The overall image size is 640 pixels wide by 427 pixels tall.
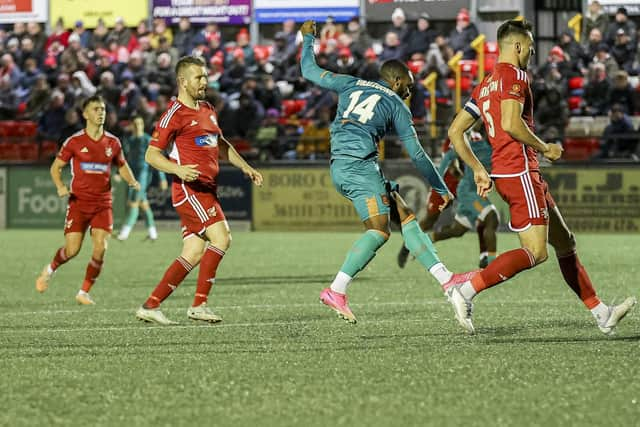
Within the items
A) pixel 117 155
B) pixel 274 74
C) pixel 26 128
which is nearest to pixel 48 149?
pixel 26 128

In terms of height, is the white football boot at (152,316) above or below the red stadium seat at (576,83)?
below

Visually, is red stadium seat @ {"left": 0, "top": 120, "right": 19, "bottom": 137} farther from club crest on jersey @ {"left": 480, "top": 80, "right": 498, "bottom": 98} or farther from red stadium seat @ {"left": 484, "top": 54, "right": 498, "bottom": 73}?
club crest on jersey @ {"left": 480, "top": 80, "right": 498, "bottom": 98}

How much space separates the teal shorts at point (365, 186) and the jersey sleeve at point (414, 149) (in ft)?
1.10

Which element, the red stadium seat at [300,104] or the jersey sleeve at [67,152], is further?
the red stadium seat at [300,104]

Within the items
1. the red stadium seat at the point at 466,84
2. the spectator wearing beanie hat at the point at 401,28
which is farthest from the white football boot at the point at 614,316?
the spectator wearing beanie hat at the point at 401,28

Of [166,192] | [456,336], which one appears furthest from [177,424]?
[166,192]

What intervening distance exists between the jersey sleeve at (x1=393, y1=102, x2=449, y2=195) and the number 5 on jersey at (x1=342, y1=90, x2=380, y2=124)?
0.55 ft

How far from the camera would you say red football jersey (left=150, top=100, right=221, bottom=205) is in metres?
9.73

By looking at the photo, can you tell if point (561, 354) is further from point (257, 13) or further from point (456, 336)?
point (257, 13)

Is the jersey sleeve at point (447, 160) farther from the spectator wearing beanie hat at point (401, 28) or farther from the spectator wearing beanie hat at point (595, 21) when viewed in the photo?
the spectator wearing beanie hat at point (401, 28)

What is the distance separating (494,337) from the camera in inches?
332

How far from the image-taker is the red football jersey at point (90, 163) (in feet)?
41.4

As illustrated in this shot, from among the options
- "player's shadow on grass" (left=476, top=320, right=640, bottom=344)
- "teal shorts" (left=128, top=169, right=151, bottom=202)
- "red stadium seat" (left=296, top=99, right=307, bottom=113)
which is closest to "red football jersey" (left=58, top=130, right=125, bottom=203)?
"player's shadow on grass" (left=476, top=320, right=640, bottom=344)

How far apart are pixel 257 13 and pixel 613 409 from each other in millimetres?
28689
